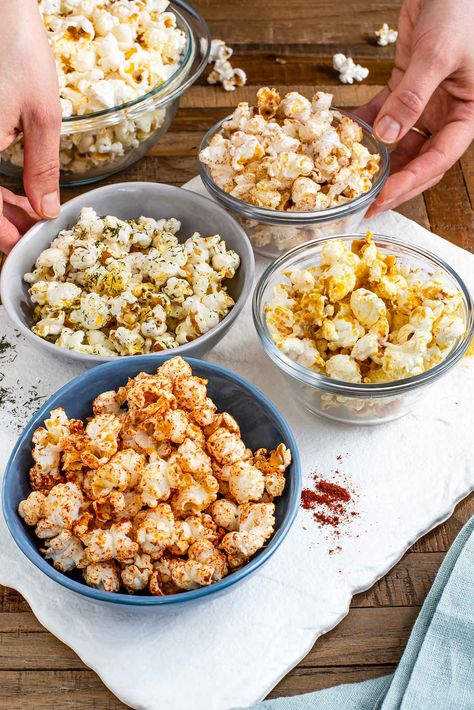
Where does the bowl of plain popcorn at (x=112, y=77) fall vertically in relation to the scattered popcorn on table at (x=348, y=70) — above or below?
above

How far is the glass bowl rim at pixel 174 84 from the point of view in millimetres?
1621

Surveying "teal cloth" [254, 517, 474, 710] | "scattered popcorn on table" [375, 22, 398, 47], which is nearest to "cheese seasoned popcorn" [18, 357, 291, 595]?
"teal cloth" [254, 517, 474, 710]

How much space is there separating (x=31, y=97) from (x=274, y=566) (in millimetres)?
855

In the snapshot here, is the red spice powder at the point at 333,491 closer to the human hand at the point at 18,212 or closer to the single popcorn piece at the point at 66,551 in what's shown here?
the single popcorn piece at the point at 66,551

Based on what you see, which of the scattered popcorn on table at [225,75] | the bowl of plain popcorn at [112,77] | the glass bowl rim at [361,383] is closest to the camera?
the glass bowl rim at [361,383]

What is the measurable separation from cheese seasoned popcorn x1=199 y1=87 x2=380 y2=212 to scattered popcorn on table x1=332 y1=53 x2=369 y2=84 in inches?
17.3

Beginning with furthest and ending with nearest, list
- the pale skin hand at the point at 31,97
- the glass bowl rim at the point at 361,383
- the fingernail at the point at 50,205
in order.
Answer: the fingernail at the point at 50,205 < the pale skin hand at the point at 31,97 < the glass bowl rim at the point at 361,383

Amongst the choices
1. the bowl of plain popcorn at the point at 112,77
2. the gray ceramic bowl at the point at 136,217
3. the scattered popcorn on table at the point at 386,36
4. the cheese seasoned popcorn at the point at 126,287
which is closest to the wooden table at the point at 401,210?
the scattered popcorn on table at the point at 386,36

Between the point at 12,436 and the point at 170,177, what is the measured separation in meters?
0.74

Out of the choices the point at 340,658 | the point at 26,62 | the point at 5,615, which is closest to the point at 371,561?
the point at 340,658

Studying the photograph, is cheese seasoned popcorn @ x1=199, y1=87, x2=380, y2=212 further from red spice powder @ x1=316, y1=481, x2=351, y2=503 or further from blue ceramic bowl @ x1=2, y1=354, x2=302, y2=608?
red spice powder @ x1=316, y1=481, x2=351, y2=503

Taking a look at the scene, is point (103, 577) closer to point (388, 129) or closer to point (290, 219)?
point (290, 219)

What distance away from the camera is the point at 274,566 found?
1.27 meters

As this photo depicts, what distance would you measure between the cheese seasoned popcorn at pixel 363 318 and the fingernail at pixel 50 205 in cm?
45
